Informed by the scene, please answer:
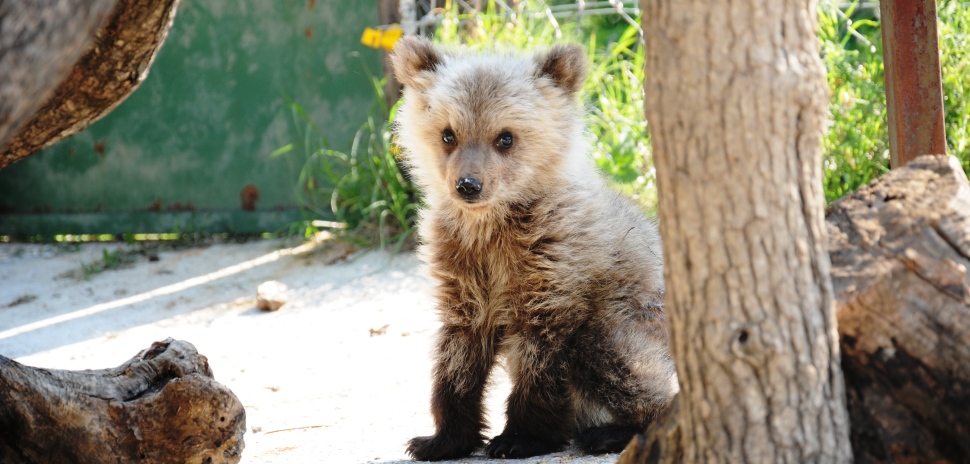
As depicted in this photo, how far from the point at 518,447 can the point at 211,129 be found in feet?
17.7

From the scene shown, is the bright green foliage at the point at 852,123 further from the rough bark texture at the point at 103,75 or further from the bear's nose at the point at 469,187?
the rough bark texture at the point at 103,75

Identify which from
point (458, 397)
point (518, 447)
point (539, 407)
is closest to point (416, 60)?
point (458, 397)

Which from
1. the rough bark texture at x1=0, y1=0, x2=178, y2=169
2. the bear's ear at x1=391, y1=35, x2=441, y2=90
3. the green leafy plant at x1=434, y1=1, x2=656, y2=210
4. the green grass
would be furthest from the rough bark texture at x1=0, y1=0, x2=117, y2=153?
the green leafy plant at x1=434, y1=1, x2=656, y2=210

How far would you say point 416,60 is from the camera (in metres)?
4.32

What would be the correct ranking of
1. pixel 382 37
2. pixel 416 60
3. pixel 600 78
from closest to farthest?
pixel 416 60 → pixel 382 37 → pixel 600 78

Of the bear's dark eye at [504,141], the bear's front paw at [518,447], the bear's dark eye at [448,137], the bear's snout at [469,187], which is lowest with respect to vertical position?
the bear's front paw at [518,447]

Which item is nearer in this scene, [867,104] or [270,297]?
[867,104]

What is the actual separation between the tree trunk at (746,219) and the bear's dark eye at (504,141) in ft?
6.73

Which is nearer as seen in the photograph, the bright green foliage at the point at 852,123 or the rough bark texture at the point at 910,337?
the rough bark texture at the point at 910,337

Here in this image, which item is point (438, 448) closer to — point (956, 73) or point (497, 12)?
point (956, 73)

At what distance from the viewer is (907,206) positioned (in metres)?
2.23

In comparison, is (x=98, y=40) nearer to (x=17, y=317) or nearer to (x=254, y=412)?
(x=254, y=412)

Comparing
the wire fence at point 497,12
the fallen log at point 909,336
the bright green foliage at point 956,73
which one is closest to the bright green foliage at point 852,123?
the bright green foliage at point 956,73

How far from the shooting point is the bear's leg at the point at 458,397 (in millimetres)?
3566
